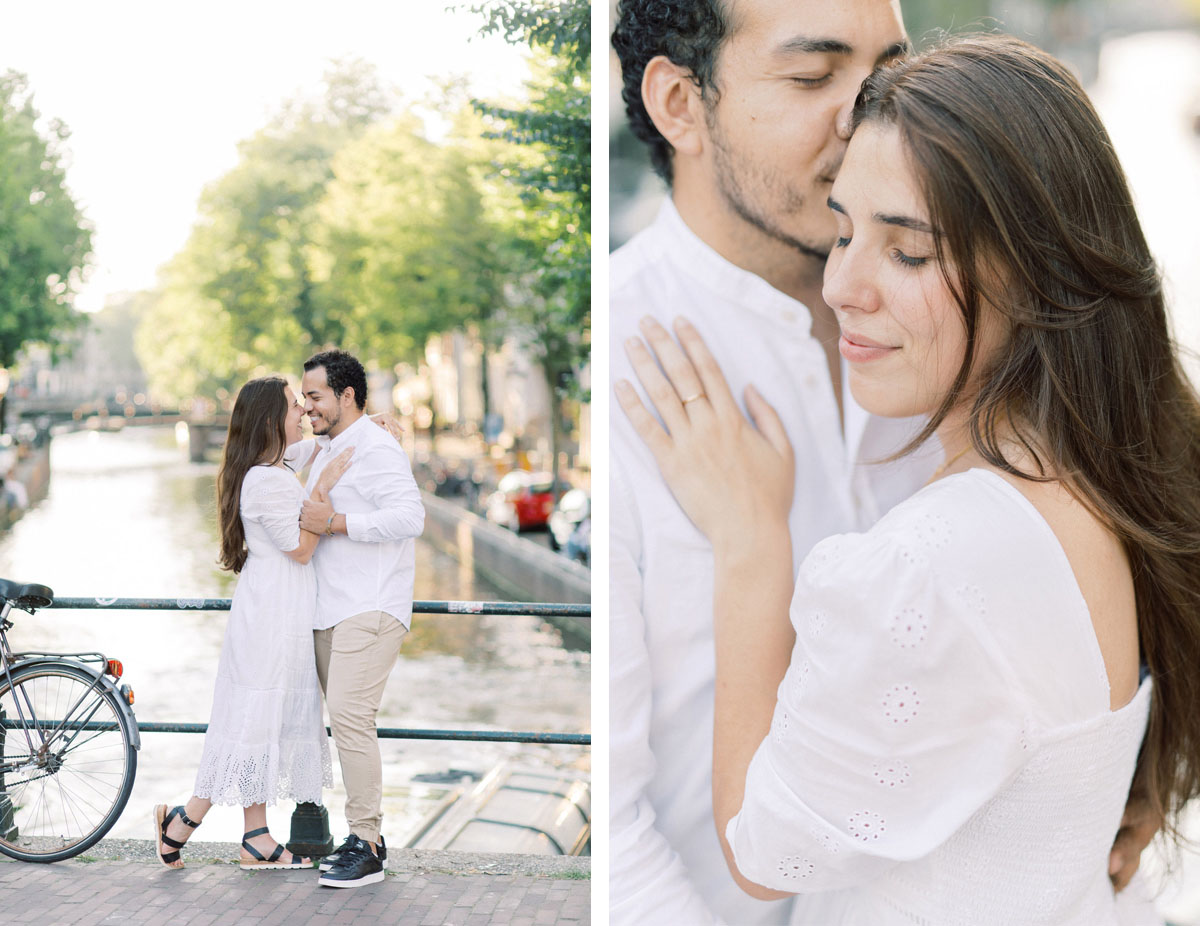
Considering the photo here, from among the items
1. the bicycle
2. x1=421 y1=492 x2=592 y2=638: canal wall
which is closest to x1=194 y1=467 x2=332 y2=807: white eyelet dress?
the bicycle

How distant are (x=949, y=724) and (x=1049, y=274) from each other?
87 cm

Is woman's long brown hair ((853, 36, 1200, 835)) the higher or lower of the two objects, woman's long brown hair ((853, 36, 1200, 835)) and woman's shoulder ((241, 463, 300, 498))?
the higher

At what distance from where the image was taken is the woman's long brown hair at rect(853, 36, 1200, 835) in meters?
2.11

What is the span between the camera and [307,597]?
363 centimetres

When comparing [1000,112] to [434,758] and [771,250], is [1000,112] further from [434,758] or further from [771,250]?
[434,758]

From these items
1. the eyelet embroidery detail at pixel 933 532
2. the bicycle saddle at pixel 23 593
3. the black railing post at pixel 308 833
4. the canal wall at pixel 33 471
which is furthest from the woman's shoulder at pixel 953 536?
the canal wall at pixel 33 471

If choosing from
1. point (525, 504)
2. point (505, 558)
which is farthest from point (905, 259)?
point (525, 504)

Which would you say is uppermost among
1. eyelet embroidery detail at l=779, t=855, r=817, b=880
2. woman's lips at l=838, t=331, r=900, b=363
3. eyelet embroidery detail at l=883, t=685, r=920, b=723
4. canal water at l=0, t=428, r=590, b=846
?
woman's lips at l=838, t=331, r=900, b=363

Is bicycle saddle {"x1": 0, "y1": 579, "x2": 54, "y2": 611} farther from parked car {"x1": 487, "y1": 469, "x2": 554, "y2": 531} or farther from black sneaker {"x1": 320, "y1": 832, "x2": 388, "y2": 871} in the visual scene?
parked car {"x1": 487, "y1": 469, "x2": 554, "y2": 531}

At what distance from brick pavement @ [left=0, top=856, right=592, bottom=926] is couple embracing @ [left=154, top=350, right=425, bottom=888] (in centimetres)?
13

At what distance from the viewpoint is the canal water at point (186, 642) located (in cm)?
960

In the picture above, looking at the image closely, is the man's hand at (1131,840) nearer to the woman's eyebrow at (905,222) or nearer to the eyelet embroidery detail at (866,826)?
the eyelet embroidery detail at (866,826)

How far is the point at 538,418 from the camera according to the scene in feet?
94.2

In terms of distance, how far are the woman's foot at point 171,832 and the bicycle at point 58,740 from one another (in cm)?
19
